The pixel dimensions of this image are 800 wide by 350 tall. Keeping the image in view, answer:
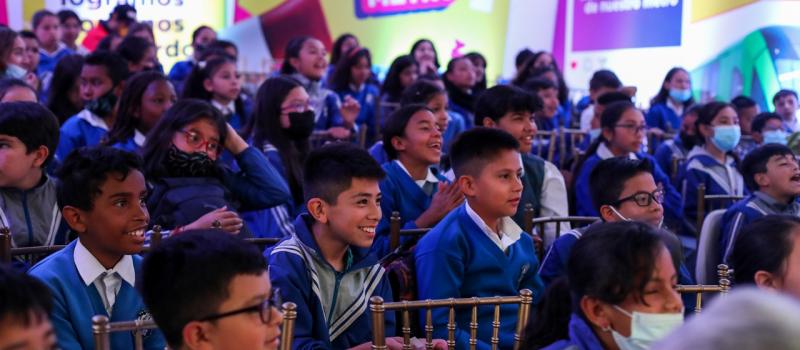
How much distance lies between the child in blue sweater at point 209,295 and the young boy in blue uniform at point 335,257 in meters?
0.54

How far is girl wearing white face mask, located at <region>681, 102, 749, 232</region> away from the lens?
4484 mm

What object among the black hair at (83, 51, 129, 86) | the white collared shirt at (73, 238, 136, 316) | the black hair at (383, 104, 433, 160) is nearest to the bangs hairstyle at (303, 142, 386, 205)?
the white collared shirt at (73, 238, 136, 316)

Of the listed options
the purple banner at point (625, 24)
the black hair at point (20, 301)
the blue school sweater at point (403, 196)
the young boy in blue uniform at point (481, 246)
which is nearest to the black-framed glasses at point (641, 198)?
the young boy in blue uniform at point (481, 246)

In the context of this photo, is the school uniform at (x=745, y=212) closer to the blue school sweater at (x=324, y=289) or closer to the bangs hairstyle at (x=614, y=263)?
the blue school sweater at (x=324, y=289)

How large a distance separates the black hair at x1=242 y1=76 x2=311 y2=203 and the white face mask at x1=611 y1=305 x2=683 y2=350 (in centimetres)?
218

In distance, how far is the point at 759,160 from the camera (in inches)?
137

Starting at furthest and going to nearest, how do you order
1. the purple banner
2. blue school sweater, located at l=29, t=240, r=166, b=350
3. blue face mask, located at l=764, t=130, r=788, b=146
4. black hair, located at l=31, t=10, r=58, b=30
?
the purple banner
black hair, located at l=31, t=10, r=58, b=30
blue face mask, located at l=764, t=130, r=788, b=146
blue school sweater, located at l=29, t=240, r=166, b=350

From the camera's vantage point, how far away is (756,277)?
2.19 metres

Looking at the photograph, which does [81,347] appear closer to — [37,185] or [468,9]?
[37,185]

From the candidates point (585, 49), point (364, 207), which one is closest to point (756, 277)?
point (364, 207)

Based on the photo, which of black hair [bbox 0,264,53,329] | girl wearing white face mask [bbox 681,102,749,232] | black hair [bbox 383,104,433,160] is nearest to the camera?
black hair [bbox 0,264,53,329]

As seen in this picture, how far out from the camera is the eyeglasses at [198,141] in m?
3.09

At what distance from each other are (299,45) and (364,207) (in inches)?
144

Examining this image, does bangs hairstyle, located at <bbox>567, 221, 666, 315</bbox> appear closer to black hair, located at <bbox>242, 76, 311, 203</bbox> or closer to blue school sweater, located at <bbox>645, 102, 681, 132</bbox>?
Result: black hair, located at <bbox>242, 76, 311, 203</bbox>
